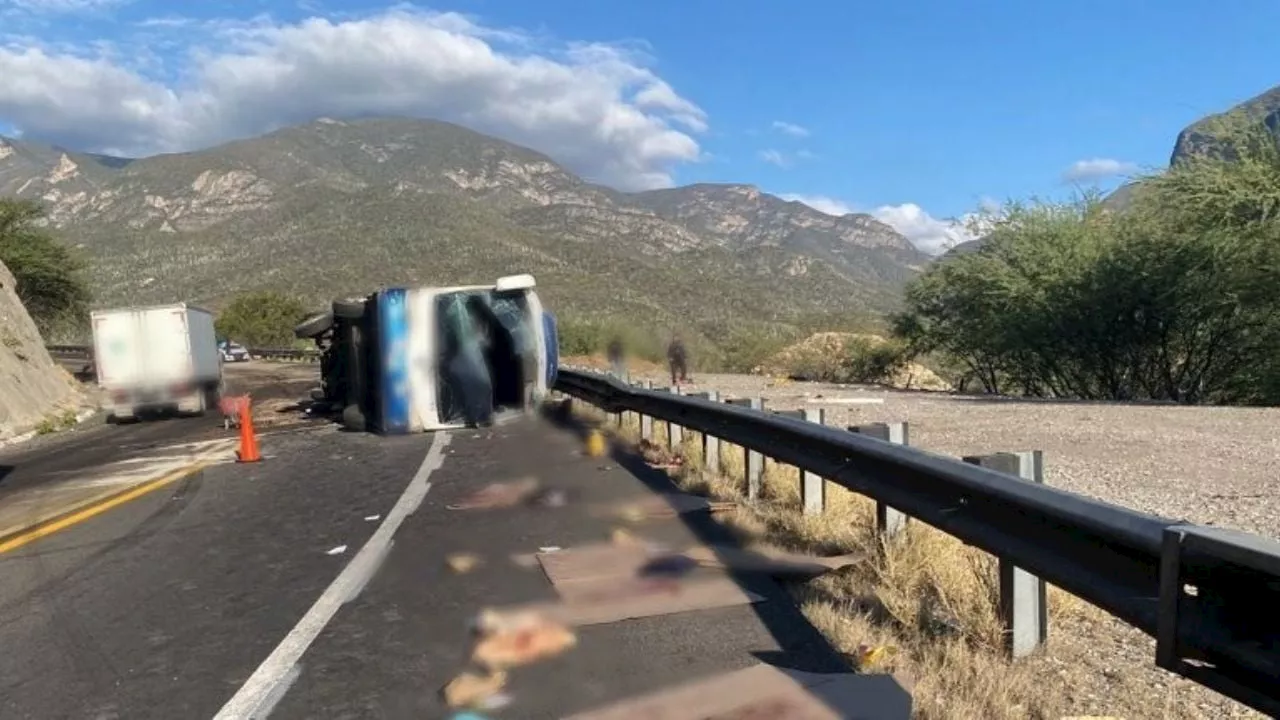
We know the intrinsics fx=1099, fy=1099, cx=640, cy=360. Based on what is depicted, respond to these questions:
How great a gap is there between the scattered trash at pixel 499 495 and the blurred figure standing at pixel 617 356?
11.4 metres

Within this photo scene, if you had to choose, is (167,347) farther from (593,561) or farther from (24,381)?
(593,561)

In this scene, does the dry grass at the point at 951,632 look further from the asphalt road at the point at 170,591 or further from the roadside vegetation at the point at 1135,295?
the roadside vegetation at the point at 1135,295

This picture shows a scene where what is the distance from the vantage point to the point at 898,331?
42.1 meters

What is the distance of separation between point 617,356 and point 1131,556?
64.4 feet

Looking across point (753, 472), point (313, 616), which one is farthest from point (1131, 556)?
point (753, 472)

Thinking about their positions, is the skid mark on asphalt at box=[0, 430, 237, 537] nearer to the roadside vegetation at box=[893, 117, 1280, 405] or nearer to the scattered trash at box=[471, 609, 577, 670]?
the scattered trash at box=[471, 609, 577, 670]

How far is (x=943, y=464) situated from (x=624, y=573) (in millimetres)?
2270

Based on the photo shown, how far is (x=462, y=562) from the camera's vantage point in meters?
7.16

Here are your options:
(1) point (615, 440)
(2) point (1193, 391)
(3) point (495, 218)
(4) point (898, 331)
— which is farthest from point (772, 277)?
(1) point (615, 440)

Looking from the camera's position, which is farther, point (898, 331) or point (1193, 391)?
point (898, 331)

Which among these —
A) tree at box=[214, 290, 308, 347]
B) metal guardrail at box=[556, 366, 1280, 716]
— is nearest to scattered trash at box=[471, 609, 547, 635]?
metal guardrail at box=[556, 366, 1280, 716]

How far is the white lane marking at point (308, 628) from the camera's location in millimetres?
4555

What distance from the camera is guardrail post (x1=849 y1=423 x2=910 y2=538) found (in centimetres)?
668

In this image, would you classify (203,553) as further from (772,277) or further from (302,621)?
(772,277)
